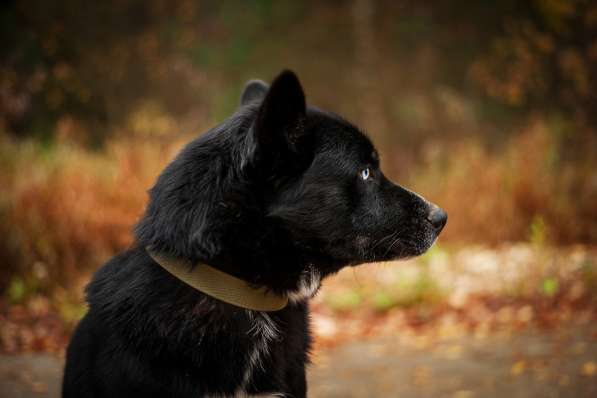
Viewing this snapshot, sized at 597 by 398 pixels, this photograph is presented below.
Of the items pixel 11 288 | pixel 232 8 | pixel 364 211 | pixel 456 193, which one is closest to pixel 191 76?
pixel 232 8

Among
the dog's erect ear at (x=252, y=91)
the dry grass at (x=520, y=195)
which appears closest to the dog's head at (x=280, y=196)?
the dog's erect ear at (x=252, y=91)

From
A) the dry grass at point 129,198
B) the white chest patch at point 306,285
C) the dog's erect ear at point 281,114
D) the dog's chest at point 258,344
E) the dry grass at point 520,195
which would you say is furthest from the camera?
the dry grass at point 520,195

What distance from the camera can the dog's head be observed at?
1968 mm

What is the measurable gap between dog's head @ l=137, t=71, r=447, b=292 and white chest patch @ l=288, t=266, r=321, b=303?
0.11 ft

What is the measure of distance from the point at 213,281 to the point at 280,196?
0.39 meters

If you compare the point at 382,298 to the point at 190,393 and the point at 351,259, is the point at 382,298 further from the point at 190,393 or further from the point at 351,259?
the point at 190,393

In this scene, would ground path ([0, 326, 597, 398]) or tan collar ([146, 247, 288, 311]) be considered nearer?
tan collar ([146, 247, 288, 311])

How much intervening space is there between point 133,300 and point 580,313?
4.13 m

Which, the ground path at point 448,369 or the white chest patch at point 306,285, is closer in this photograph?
the white chest patch at point 306,285

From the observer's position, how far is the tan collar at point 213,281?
198 cm

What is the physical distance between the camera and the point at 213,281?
1.99 m

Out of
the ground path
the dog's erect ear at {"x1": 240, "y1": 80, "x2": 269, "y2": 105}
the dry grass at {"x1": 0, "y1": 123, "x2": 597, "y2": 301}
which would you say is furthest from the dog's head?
the dry grass at {"x1": 0, "y1": 123, "x2": 597, "y2": 301}

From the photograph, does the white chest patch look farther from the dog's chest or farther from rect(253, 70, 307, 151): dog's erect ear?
rect(253, 70, 307, 151): dog's erect ear

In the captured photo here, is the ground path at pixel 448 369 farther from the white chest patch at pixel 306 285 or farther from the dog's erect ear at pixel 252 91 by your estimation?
the dog's erect ear at pixel 252 91
